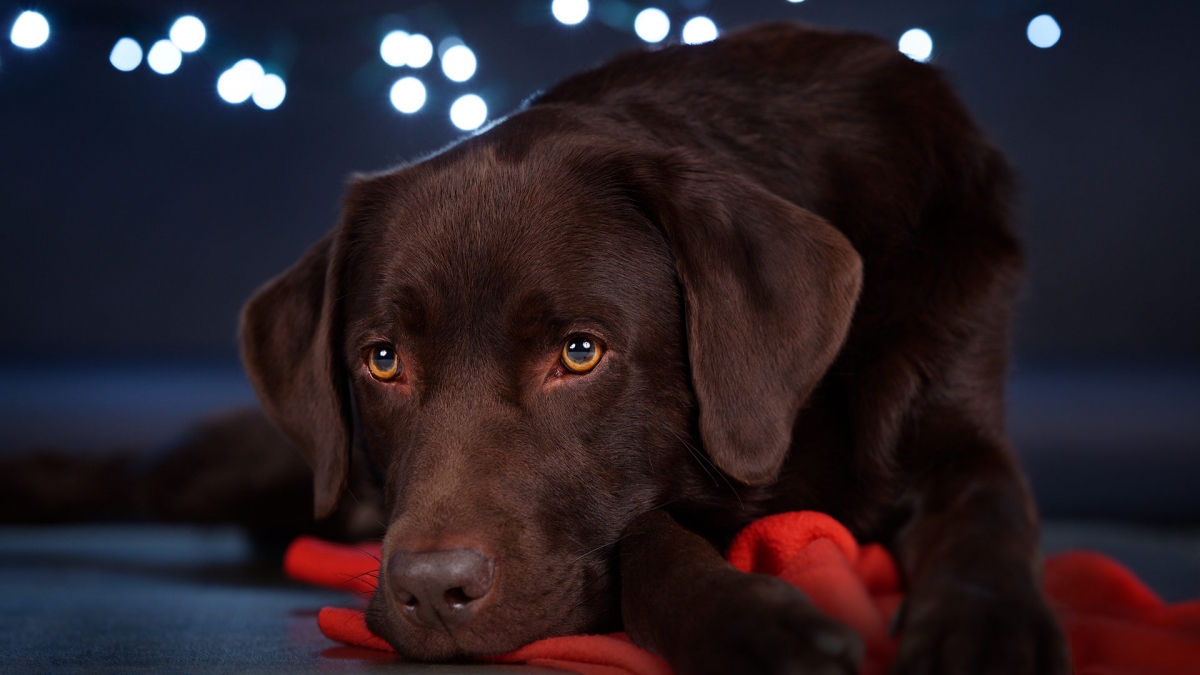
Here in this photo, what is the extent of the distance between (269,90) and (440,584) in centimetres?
353

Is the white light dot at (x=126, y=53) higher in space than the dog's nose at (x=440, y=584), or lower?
higher

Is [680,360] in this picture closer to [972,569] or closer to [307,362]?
[972,569]

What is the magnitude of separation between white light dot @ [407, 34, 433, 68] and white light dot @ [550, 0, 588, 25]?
57 centimetres

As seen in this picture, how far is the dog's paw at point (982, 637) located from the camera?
1197 mm

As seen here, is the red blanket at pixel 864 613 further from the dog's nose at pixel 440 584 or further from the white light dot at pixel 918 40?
the white light dot at pixel 918 40

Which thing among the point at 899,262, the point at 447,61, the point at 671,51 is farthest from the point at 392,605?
the point at 447,61

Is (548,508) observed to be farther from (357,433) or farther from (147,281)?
(147,281)

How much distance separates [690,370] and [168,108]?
151 inches

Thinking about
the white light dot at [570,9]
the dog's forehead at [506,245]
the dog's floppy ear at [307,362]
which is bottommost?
the dog's floppy ear at [307,362]

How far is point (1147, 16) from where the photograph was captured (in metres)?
4.72

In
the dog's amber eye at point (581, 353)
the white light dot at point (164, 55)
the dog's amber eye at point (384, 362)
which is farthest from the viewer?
the white light dot at point (164, 55)

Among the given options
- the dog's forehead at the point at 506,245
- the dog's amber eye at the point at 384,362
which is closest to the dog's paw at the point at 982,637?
the dog's forehead at the point at 506,245

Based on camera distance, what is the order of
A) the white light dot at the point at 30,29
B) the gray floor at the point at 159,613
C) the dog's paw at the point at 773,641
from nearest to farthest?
the dog's paw at the point at 773,641
the gray floor at the point at 159,613
the white light dot at the point at 30,29

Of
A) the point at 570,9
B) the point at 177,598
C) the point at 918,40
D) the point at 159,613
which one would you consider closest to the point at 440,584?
the point at 159,613
